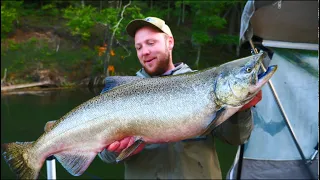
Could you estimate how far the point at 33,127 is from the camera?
491 inches

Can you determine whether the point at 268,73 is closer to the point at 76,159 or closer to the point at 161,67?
the point at 161,67

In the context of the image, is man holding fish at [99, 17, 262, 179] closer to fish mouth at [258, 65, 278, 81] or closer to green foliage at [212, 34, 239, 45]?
fish mouth at [258, 65, 278, 81]

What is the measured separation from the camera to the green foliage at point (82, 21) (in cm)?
2347

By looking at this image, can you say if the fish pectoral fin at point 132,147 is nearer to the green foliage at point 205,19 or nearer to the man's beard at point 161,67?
the man's beard at point 161,67

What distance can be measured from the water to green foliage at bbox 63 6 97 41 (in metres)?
5.02

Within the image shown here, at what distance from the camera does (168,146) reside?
2.56 m

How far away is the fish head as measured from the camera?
5.24 feet

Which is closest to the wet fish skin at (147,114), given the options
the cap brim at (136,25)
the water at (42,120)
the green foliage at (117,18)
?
the cap brim at (136,25)

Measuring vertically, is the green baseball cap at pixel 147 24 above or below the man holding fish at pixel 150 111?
above

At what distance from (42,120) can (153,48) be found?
12.2m

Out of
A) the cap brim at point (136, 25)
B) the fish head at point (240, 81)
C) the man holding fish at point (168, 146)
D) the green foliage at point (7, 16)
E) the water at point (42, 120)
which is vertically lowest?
the water at point (42, 120)

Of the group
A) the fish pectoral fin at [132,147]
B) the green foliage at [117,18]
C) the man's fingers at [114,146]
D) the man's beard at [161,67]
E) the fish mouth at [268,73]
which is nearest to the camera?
the fish mouth at [268,73]

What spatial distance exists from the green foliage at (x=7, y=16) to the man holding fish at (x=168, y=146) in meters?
25.8

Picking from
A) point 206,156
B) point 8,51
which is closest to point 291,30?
point 206,156
